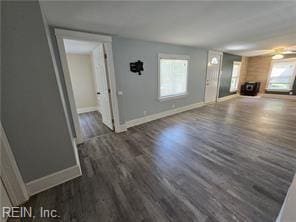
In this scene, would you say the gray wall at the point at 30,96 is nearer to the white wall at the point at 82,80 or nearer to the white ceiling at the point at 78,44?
the white ceiling at the point at 78,44

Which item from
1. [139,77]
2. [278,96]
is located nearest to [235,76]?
[278,96]

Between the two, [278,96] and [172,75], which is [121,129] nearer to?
[172,75]

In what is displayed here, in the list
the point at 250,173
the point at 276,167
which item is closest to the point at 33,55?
the point at 250,173

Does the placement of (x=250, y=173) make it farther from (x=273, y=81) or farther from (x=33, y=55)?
(x=273, y=81)

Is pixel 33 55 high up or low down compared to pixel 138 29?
down

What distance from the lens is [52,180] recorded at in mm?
1863

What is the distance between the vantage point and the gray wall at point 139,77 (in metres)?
3.33

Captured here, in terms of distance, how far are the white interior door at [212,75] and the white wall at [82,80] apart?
16.5 ft

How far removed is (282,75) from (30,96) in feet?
35.1

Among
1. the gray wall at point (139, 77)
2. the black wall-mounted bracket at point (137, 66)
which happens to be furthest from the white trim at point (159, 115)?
the black wall-mounted bracket at point (137, 66)

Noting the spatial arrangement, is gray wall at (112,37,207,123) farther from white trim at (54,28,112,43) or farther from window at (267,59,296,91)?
window at (267,59,296,91)

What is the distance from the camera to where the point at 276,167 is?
6.76 ft

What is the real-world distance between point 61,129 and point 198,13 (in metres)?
2.67

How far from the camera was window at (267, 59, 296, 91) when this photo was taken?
6.97 metres
